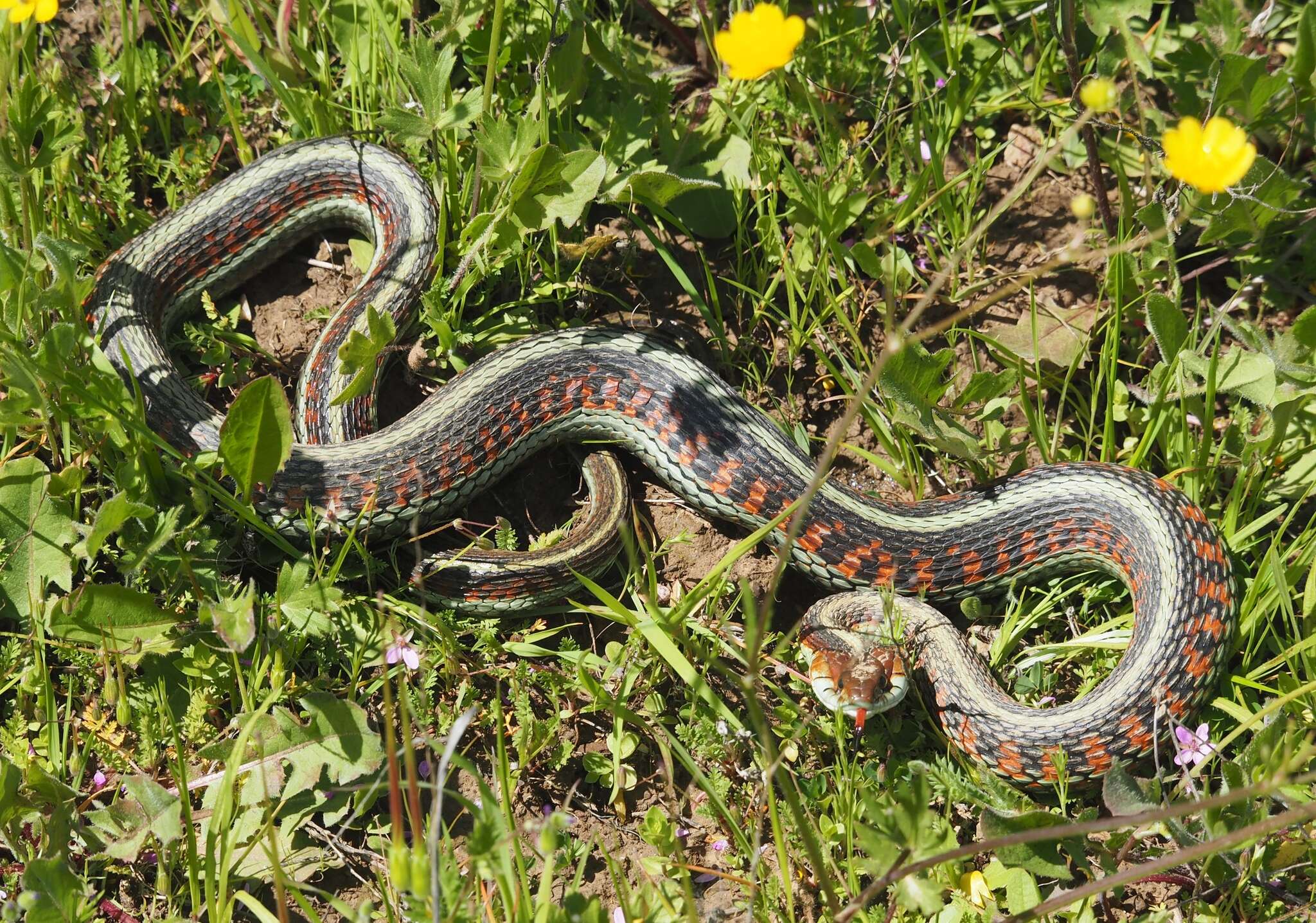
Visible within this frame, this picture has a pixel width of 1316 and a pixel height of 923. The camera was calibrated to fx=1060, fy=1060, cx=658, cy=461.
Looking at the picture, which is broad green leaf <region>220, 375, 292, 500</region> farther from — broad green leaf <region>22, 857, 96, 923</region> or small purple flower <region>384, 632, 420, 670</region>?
broad green leaf <region>22, 857, 96, 923</region>

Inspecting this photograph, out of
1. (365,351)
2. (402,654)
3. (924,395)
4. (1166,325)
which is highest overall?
(1166,325)

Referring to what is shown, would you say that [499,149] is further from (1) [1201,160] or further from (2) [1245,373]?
(2) [1245,373]

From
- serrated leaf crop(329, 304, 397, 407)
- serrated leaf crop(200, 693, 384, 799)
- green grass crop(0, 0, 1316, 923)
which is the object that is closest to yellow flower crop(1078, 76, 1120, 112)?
green grass crop(0, 0, 1316, 923)

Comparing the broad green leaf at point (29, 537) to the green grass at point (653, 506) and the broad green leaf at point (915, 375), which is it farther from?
the broad green leaf at point (915, 375)

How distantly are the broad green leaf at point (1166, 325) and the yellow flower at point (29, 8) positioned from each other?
412cm

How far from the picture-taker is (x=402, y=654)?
3.83m

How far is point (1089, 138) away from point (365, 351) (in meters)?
3.26

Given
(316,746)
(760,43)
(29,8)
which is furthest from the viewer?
(316,746)

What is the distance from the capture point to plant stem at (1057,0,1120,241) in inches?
171

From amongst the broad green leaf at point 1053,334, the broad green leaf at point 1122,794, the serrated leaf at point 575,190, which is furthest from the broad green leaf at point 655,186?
the broad green leaf at point 1122,794

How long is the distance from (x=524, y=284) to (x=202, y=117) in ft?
6.28

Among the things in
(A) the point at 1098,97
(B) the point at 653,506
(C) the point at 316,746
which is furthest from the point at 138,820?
(A) the point at 1098,97

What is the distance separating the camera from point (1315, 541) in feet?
14.0

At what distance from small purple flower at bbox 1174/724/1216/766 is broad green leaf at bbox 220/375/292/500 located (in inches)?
134
